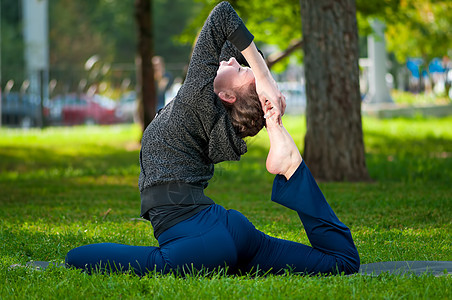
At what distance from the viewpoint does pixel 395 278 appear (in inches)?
141

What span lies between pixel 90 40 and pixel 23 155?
113ft

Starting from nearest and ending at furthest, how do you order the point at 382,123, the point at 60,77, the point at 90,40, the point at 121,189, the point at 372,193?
1. the point at 372,193
2. the point at 121,189
3. the point at 382,123
4. the point at 60,77
5. the point at 90,40

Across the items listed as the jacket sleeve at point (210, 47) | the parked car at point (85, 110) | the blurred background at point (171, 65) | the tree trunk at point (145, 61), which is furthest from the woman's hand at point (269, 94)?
the parked car at point (85, 110)

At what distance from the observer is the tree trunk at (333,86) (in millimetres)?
8023

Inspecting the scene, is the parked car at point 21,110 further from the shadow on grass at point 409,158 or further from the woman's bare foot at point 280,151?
the woman's bare foot at point 280,151

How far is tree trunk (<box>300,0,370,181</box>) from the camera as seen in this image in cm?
802

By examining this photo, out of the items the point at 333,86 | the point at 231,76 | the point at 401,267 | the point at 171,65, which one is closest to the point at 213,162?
the point at 231,76

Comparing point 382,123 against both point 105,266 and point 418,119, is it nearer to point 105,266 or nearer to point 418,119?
point 418,119

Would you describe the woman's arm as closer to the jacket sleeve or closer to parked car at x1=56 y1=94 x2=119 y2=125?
the jacket sleeve

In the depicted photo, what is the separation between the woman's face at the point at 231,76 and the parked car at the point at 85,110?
19908 millimetres

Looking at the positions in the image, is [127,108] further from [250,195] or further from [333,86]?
[250,195]

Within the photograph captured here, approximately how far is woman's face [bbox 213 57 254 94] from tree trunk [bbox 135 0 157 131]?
A: 426 inches

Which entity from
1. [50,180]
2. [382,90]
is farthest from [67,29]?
Answer: [50,180]

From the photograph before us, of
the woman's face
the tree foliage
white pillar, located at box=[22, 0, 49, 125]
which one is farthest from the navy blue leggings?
white pillar, located at box=[22, 0, 49, 125]
